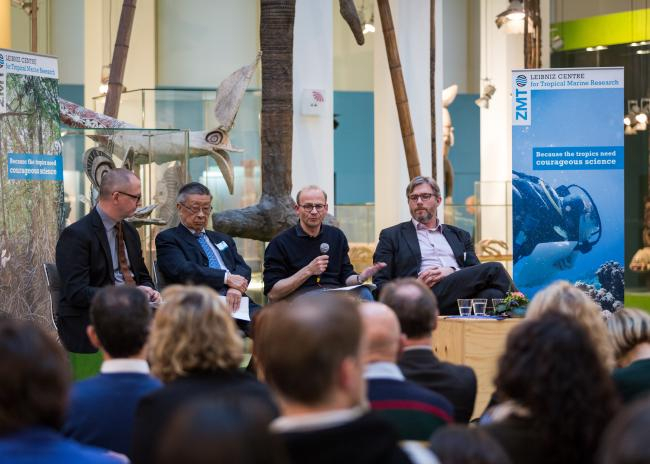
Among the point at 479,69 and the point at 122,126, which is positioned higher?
the point at 479,69

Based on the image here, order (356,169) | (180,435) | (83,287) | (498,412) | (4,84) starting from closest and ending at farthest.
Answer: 1. (180,435)
2. (498,412)
3. (83,287)
4. (4,84)
5. (356,169)

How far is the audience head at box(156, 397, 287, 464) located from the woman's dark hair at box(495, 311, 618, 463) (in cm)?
103

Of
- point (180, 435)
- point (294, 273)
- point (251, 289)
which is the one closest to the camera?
point (180, 435)

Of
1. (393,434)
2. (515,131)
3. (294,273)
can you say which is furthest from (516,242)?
(393,434)

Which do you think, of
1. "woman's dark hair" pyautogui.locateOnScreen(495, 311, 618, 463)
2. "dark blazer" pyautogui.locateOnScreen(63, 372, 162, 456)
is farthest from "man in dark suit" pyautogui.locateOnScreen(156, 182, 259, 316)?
"woman's dark hair" pyautogui.locateOnScreen(495, 311, 618, 463)

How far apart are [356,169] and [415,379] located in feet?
52.4

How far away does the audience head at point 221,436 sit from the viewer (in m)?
1.34

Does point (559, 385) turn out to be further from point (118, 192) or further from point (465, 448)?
point (118, 192)

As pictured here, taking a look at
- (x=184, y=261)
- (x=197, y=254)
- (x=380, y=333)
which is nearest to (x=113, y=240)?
(x=184, y=261)

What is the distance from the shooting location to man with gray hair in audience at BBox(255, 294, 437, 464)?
1.83 metres

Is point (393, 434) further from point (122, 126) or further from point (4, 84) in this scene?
point (122, 126)

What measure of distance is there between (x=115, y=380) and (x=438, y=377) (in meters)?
0.91

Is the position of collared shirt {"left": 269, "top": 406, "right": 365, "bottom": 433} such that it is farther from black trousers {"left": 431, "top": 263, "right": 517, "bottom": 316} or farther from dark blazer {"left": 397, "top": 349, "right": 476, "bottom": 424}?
black trousers {"left": 431, "top": 263, "right": 517, "bottom": 316}

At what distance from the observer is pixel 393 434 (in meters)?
1.89
